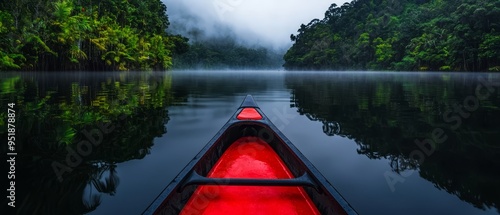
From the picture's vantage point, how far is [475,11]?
4197cm

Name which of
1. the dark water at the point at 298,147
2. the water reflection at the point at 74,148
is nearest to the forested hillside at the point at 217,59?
the water reflection at the point at 74,148

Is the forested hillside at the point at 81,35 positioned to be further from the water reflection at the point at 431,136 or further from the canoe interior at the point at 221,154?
the water reflection at the point at 431,136

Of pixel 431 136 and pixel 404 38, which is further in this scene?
pixel 404 38

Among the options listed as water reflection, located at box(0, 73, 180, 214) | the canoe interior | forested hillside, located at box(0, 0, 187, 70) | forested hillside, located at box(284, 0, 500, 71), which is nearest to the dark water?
water reflection, located at box(0, 73, 180, 214)

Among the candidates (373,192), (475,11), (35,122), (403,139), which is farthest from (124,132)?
(475,11)

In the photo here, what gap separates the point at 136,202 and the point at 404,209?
255 centimetres

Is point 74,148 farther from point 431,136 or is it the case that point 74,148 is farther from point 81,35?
point 81,35

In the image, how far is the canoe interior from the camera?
2.14m

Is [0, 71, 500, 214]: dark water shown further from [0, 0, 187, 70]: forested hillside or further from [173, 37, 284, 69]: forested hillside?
[173, 37, 284, 69]: forested hillside

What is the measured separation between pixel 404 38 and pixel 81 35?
180 feet

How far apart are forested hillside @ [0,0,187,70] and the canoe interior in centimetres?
2565

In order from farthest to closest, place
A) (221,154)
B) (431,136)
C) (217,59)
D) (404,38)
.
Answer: (217,59)
(404,38)
(431,136)
(221,154)

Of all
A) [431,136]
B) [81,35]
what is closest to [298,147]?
[431,136]

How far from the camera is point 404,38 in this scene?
60.8 metres
